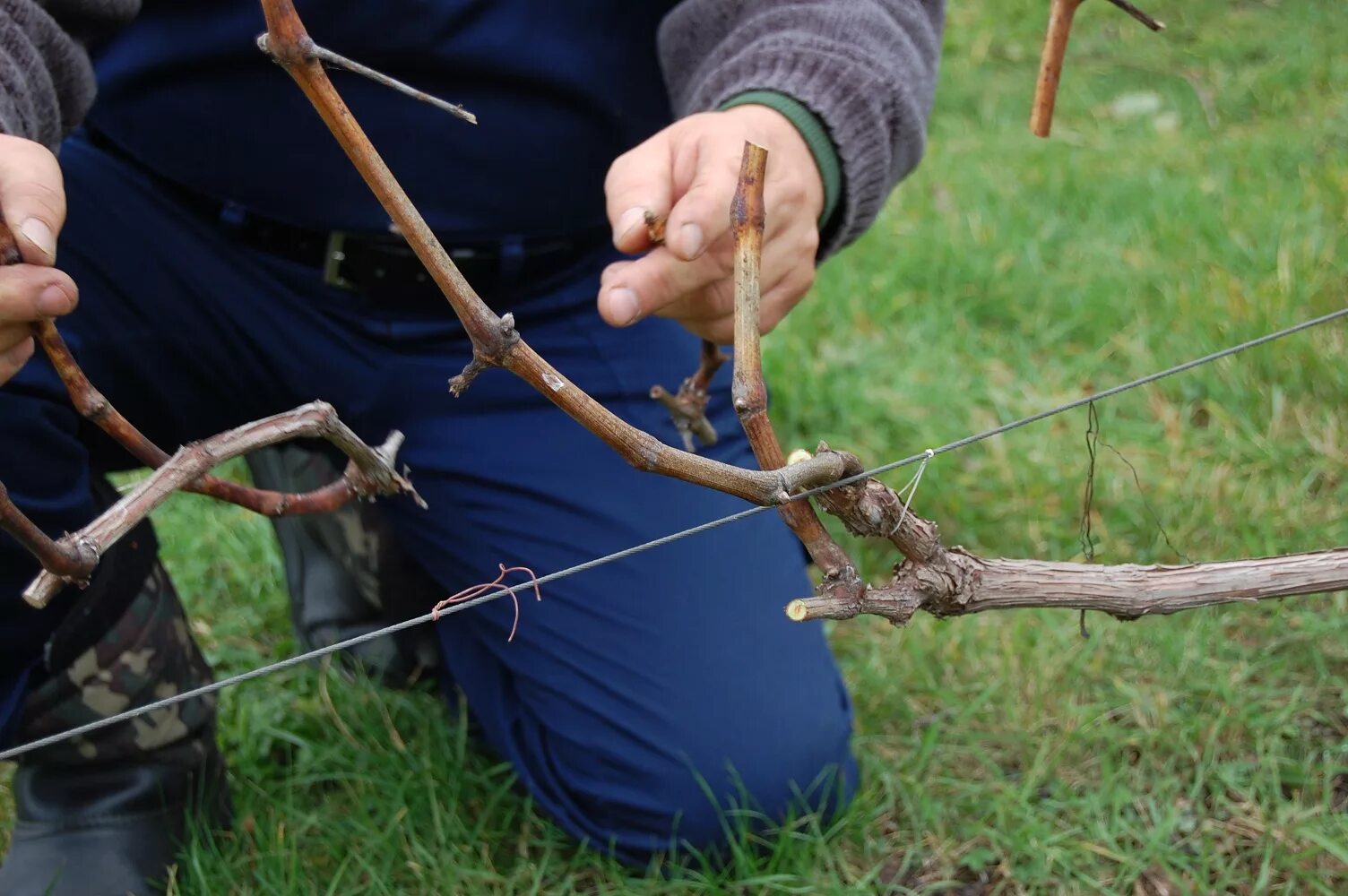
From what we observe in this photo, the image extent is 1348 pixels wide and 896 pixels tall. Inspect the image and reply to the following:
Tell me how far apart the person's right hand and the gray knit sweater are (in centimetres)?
21

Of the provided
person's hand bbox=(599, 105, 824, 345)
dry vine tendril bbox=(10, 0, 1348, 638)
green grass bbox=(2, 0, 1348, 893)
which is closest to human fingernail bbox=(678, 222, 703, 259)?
person's hand bbox=(599, 105, 824, 345)

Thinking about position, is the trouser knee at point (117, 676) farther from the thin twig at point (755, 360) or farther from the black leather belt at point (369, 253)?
the thin twig at point (755, 360)

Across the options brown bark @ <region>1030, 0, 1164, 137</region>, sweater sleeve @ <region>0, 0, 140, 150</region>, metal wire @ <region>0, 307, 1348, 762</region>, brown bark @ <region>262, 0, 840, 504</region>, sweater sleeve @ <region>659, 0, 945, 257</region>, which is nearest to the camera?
brown bark @ <region>262, 0, 840, 504</region>

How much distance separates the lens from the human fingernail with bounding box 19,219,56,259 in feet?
2.62

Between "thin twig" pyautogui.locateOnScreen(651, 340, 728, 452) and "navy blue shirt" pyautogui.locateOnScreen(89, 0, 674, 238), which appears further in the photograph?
"navy blue shirt" pyautogui.locateOnScreen(89, 0, 674, 238)

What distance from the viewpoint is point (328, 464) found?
1.51 metres

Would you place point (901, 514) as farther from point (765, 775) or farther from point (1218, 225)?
point (1218, 225)

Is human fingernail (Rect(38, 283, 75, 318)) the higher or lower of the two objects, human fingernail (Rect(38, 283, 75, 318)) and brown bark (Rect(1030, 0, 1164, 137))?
the lower

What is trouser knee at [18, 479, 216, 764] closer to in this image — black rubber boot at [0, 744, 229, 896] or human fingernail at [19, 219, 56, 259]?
black rubber boot at [0, 744, 229, 896]

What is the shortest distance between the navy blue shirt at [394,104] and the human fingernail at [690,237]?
0.44m

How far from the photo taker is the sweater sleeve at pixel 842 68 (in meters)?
1.13

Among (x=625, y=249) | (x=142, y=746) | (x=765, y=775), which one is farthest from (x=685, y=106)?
(x=142, y=746)

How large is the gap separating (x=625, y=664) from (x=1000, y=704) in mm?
446

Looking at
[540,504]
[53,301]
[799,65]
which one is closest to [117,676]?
[540,504]
